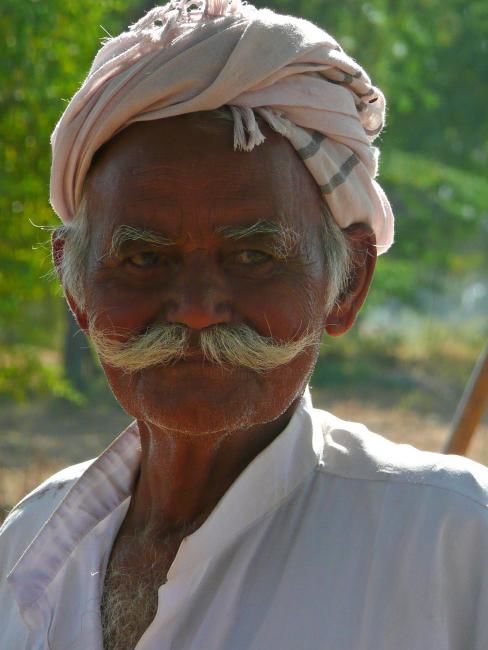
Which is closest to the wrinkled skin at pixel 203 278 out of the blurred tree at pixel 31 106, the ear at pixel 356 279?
the ear at pixel 356 279

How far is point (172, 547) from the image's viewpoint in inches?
84.5

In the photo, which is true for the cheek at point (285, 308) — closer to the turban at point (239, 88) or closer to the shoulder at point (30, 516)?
the turban at point (239, 88)

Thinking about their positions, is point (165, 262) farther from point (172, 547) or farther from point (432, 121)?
point (432, 121)

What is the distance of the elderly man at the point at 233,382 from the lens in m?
1.84

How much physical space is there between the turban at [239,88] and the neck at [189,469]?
52 cm

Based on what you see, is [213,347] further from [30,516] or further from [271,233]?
[30,516]

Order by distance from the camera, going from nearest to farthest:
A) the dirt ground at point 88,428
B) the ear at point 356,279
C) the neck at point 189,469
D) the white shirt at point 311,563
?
1. the white shirt at point 311,563
2. the neck at point 189,469
3. the ear at point 356,279
4. the dirt ground at point 88,428

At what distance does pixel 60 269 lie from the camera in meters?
2.44

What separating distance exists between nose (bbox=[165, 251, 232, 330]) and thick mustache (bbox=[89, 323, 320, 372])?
21 millimetres

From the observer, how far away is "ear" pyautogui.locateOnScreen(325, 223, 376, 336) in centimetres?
230

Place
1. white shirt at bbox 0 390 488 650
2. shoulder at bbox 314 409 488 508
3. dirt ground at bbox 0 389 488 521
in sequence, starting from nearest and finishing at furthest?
white shirt at bbox 0 390 488 650, shoulder at bbox 314 409 488 508, dirt ground at bbox 0 389 488 521

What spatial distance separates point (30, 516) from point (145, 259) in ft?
2.37

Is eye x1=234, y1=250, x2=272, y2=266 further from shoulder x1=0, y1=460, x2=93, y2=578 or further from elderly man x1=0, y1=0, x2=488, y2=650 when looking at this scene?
shoulder x1=0, y1=460, x2=93, y2=578

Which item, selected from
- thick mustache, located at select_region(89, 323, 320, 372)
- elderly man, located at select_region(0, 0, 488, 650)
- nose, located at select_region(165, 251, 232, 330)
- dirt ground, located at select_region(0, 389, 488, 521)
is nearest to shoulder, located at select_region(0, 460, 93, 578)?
elderly man, located at select_region(0, 0, 488, 650)
